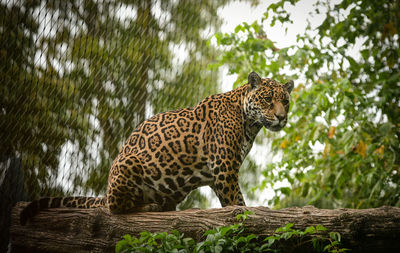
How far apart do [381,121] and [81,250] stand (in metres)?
5.10

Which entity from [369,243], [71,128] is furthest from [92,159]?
[369,243]

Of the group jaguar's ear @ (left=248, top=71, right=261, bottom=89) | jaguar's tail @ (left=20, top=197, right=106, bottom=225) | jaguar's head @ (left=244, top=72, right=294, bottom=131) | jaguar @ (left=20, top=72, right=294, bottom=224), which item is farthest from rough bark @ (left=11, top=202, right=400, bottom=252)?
jaguar's ear @ (left=248, top=71, right=261, bottom=89)

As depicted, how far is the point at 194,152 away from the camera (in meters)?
4.48

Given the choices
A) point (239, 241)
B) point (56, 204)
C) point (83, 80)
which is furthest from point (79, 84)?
point (239, 241)

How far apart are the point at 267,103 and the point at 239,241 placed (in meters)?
1.45

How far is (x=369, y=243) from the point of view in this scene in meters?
3.50

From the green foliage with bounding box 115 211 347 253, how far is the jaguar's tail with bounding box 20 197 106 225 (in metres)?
1.08

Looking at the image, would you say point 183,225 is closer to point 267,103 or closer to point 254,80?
point 267,103

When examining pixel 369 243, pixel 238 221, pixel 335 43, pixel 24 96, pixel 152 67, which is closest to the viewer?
pixel 369 243

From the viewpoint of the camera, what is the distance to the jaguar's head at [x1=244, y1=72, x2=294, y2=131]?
4355 millimetres

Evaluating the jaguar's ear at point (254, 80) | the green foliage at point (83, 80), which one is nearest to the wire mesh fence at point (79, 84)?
the green foliage at point (83, 80)

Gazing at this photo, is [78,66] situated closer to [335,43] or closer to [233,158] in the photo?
[233,158]

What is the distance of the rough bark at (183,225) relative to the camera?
3482mm

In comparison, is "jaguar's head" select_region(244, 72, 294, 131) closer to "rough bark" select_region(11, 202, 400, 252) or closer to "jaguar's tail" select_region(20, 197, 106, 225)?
"rough bark" select_region(11, 202, 400, 252)
